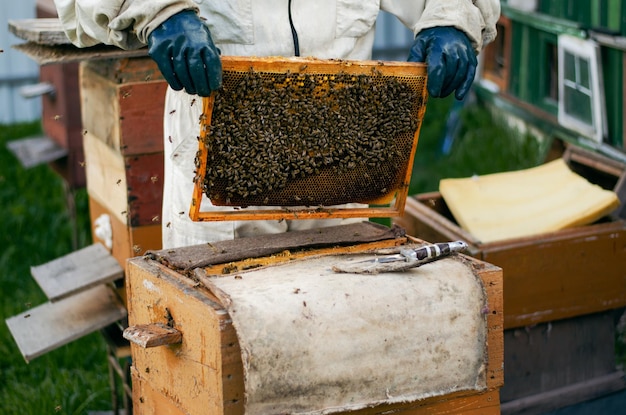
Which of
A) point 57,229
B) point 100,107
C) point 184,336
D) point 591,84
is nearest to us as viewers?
point 184,336

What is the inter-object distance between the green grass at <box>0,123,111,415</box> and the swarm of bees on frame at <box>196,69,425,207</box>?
58.0 inches

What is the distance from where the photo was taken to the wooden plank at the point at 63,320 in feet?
11.7

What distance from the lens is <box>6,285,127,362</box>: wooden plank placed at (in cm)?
356

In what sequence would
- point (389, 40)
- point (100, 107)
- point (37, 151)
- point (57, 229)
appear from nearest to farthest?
point (100, 107), point (37, 151), point (57, 229), point (389, 40)

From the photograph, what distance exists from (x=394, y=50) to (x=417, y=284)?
6966mm

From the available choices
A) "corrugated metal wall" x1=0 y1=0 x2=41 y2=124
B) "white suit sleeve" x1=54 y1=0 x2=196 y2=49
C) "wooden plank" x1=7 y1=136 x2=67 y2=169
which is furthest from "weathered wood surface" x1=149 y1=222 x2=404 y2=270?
"corrugated metal wall" x1=0 y1=0 x2=41 y2=124

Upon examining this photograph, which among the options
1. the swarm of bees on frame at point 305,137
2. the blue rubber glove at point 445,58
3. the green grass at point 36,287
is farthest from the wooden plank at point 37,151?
the blue rubber glove at point 445,58

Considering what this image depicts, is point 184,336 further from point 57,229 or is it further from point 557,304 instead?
point 57,229

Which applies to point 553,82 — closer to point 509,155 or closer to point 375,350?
point 509,155

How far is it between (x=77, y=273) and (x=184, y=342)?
148 centimetres

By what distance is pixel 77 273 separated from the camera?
3740 millimetres

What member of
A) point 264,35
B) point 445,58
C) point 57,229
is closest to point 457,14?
point 445,58

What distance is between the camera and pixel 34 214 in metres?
6.16

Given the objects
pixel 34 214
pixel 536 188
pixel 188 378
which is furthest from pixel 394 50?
pixel 188 378
